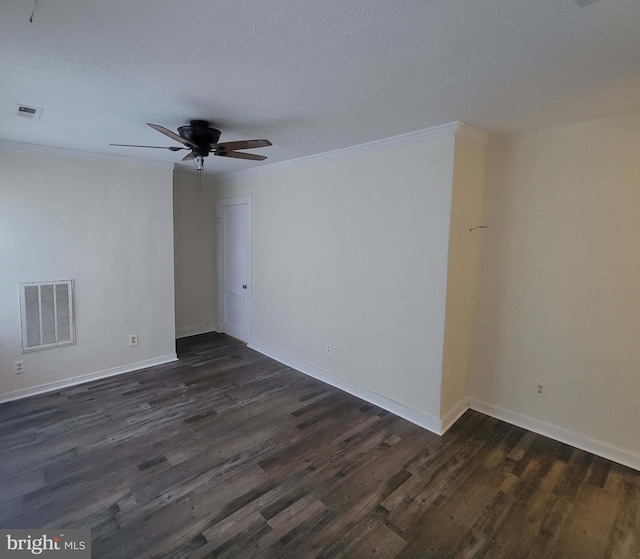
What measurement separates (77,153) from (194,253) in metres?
2.21

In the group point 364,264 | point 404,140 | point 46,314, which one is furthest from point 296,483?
point 46,314

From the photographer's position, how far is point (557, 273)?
2.90 m

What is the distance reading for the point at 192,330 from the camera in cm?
572

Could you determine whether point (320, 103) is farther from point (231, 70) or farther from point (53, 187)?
point (53, 187)

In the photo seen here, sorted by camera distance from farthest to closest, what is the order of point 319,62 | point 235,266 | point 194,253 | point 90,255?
point 194,253
point 235,266
point 90,255
point 319,62

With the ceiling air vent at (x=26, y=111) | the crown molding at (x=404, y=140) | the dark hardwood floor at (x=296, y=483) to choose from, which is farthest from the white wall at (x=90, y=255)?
the crown molding at (x=404, y=140)

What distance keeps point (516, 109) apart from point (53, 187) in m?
4.32

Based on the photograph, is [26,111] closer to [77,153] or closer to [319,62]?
[77,153]

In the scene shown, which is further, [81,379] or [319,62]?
[81,379]

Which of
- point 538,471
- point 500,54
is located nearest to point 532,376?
point 538,471

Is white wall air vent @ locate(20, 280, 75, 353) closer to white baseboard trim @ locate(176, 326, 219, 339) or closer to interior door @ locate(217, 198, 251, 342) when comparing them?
white baseboard trim @ locate(176, 326, 219, 339)

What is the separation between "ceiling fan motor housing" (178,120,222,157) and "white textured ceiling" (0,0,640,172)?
0.07 meters
